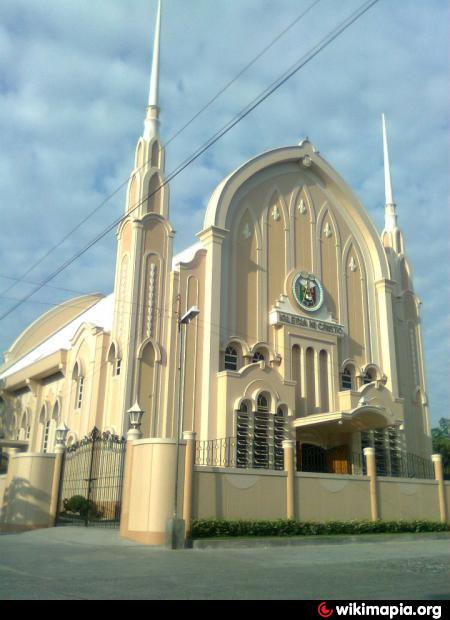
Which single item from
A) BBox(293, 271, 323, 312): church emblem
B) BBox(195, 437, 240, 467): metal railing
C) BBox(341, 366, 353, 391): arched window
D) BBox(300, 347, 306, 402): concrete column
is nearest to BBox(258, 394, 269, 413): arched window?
BBox(195, 437, 240, 467): metal railing

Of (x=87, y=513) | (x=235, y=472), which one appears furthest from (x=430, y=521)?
(x=87, y=513)

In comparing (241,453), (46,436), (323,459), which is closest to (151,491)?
(241,453)

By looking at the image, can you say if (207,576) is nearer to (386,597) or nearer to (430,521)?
(386,597)

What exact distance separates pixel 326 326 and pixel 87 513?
1321 centimetres

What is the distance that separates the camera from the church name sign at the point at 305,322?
85.6 feet

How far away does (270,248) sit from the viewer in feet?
91.3

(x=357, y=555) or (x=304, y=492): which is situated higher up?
(x=304, y=492)

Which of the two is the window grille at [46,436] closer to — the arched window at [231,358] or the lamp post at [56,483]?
the arched window at [231,358]

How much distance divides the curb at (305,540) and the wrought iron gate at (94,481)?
503 centimetres

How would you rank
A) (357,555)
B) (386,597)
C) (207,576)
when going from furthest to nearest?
(357,555) → (207,576) → (386,597)

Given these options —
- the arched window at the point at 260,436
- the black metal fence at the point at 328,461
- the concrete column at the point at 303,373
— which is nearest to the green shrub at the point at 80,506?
the arched window at the point at 260,436

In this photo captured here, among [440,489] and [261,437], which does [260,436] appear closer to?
[261,437]

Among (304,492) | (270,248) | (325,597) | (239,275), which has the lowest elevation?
(325,597)
